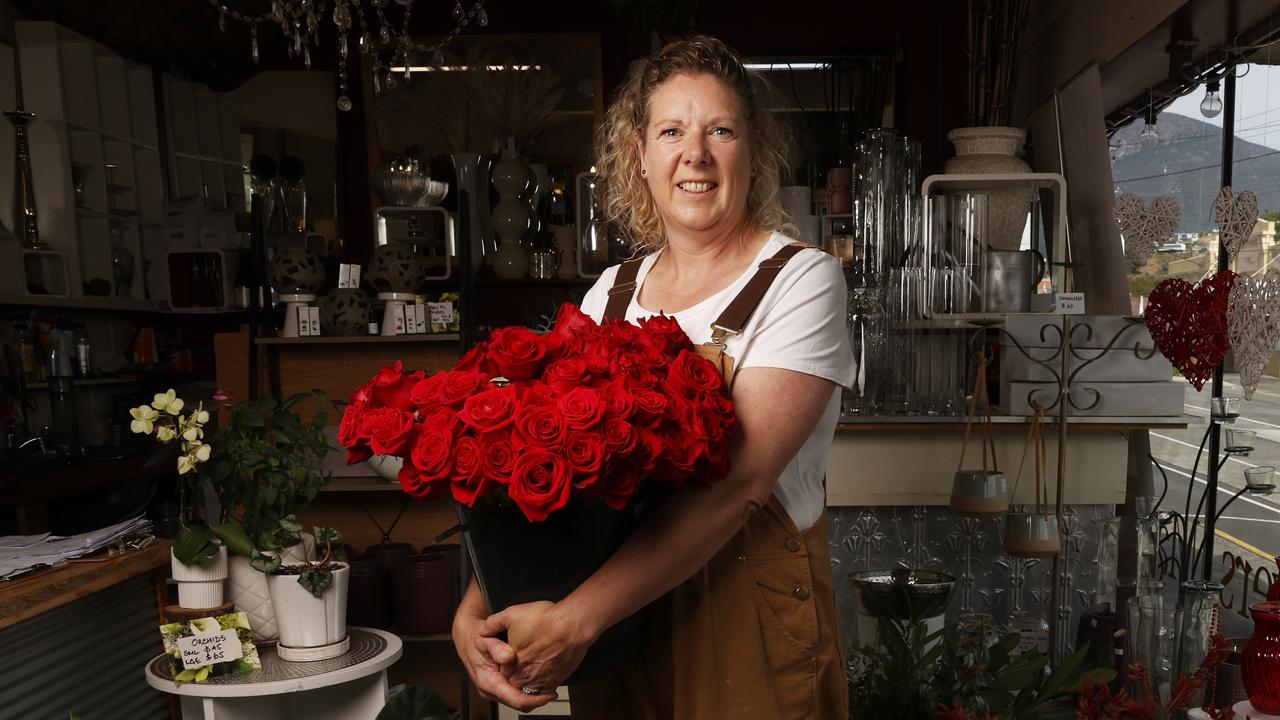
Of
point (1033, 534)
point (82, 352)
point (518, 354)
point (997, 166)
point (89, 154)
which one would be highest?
point (89, 154)

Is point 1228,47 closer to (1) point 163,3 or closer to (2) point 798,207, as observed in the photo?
(2) point 798,207

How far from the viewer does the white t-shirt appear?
1.02 metres

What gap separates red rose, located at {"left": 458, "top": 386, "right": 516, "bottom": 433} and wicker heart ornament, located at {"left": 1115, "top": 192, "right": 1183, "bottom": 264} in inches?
111

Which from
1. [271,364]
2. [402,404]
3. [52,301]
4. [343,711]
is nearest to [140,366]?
[52,301]

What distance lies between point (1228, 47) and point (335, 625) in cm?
364

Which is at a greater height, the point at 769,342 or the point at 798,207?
the point at 798,207

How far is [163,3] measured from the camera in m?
5.39

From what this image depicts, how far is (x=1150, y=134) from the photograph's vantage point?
4.39m

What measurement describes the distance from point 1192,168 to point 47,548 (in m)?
4.26

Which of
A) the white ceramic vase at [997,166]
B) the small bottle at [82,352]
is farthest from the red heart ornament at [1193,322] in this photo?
the small bottle at [82,352]

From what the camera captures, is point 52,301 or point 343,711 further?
point 52,301

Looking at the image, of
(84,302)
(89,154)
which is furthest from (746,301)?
(89,154)

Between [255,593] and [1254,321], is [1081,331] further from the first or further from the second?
[255,593]

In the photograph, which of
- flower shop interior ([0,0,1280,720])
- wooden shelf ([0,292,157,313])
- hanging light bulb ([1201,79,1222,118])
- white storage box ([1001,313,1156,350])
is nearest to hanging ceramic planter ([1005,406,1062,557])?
flower shop interior ([0,0,1280,720])
